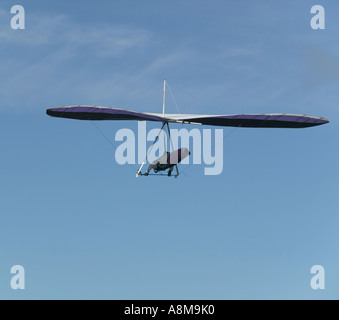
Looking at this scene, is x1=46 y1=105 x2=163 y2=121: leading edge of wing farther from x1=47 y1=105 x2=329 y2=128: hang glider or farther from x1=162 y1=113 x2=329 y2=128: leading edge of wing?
x1=162 y1=113 x2=329 y2=128: leading edge of wing

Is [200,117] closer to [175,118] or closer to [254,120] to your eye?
[175,118]

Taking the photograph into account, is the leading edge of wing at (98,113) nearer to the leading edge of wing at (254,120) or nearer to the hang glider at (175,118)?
the hang glider at (175,118)

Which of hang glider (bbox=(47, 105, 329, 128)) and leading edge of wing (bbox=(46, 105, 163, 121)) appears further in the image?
hang glider (bbox=(47, 105, 329, 128))

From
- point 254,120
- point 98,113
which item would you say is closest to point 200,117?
point 254,120

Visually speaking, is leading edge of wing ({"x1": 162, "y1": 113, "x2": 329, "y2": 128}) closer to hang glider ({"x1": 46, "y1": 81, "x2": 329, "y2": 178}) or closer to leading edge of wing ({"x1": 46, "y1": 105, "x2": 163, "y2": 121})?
hang glider ({"x1": 46, "y1": 81, "x2": 329, "y2": 178})

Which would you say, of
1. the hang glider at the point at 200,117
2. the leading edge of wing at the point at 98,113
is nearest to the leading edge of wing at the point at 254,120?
the hang glider at the point at 200,117

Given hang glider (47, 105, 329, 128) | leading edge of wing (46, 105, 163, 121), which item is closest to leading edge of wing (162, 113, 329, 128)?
hang glider (47, 105, 329, 128)
